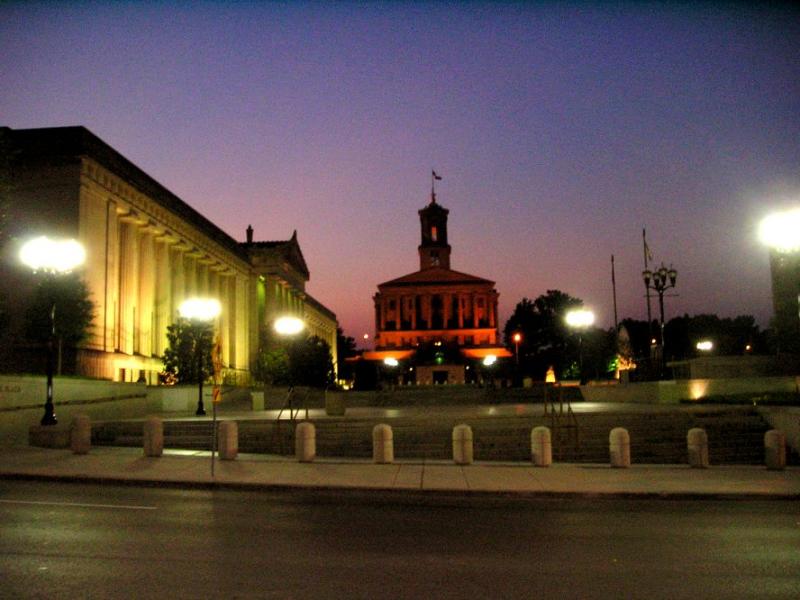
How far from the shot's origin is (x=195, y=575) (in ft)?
26.0

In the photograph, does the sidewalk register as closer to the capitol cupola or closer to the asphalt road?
the asphalt road

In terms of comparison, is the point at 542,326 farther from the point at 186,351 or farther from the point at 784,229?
the point at 784,229

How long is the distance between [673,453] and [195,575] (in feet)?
63.7

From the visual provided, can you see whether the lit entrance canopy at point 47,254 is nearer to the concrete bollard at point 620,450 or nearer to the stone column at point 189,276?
the concrete bollard at point 620,450

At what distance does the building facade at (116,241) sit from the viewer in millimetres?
40906

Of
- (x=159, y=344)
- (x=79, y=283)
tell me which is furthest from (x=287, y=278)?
(x=79, y=283)

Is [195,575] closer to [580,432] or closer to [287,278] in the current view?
[580,432]

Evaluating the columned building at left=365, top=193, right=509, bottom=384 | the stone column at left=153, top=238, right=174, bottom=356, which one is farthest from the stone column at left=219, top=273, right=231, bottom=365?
the columned building at left=365, top=193, right=509, bottom=384

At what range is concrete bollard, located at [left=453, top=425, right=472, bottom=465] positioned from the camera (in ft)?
66.7

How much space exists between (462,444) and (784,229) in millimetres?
11850

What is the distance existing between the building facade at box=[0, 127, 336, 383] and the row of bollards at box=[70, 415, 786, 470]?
644 inches

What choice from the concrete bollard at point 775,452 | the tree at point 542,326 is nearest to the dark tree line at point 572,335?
the tree at point 542,326

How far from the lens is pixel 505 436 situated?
25.3 metres

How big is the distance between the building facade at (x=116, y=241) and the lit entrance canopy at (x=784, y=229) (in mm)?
28365
